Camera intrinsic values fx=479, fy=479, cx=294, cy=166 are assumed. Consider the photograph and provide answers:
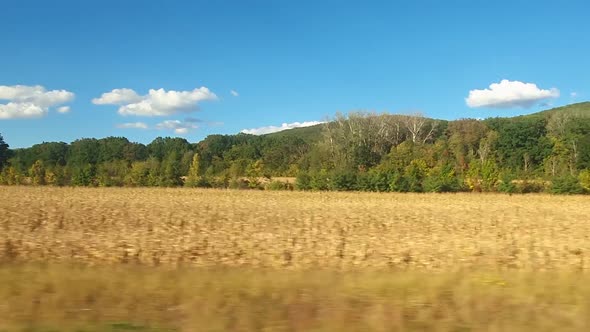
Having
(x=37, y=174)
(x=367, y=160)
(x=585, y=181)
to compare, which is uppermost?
(x=367, y=160)

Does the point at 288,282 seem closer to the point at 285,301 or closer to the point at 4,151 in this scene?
the point at 285,301

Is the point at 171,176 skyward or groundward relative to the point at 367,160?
groundward

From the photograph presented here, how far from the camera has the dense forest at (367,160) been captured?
2078 inches

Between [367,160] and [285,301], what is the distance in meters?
67.3

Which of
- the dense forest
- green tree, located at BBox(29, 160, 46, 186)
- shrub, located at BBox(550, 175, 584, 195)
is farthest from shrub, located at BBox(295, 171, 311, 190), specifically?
green tree, located at BBox(29, 160, 46, 186)

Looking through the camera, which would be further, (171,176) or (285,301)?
(171,176)

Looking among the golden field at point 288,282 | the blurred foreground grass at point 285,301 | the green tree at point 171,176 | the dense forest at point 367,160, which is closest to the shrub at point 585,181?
the dense forest at point 367,160

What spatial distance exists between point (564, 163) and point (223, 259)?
219 ft

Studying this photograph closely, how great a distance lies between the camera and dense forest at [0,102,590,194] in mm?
52781

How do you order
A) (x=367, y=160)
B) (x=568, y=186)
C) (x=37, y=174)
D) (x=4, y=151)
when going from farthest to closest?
1. (x=4, y=151)
2. (x=367, y=160)
3. (x=37, y=174)
4. (x=568, y=186)

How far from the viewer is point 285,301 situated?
20.8ft

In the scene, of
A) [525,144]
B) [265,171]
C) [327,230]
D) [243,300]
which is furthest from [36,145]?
[243,300]

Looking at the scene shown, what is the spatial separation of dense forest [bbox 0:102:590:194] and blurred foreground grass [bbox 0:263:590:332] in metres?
44.7

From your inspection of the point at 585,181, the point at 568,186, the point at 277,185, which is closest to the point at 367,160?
the point at 277,185
